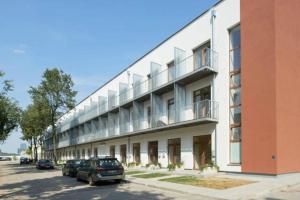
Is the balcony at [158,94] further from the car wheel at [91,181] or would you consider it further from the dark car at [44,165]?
the car wheel at [91,181]

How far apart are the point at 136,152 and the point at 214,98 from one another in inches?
596

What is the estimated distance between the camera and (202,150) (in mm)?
24906

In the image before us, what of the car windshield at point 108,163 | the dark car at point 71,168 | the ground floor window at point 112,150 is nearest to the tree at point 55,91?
the ground floor window at point 112,150

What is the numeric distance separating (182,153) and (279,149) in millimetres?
9137

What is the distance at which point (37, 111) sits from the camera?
183 feet

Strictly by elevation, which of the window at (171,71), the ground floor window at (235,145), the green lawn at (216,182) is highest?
the window at (171,71)

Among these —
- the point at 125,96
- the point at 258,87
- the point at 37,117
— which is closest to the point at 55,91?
the point at 37,117

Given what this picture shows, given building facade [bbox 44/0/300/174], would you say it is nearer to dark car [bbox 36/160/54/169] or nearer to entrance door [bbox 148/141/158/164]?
entrance door [bbox 148/141/158/164]

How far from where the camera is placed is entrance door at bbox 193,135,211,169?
2417cm

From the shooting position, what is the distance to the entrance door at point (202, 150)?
79.3ft

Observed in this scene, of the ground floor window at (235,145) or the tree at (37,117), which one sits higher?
the tree at (37,117)

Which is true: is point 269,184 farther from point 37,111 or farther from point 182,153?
point 37,111

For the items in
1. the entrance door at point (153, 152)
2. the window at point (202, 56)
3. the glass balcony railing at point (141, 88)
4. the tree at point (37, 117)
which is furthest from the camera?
the tree at point (37, 117)

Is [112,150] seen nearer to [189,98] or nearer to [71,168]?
[71,168]
